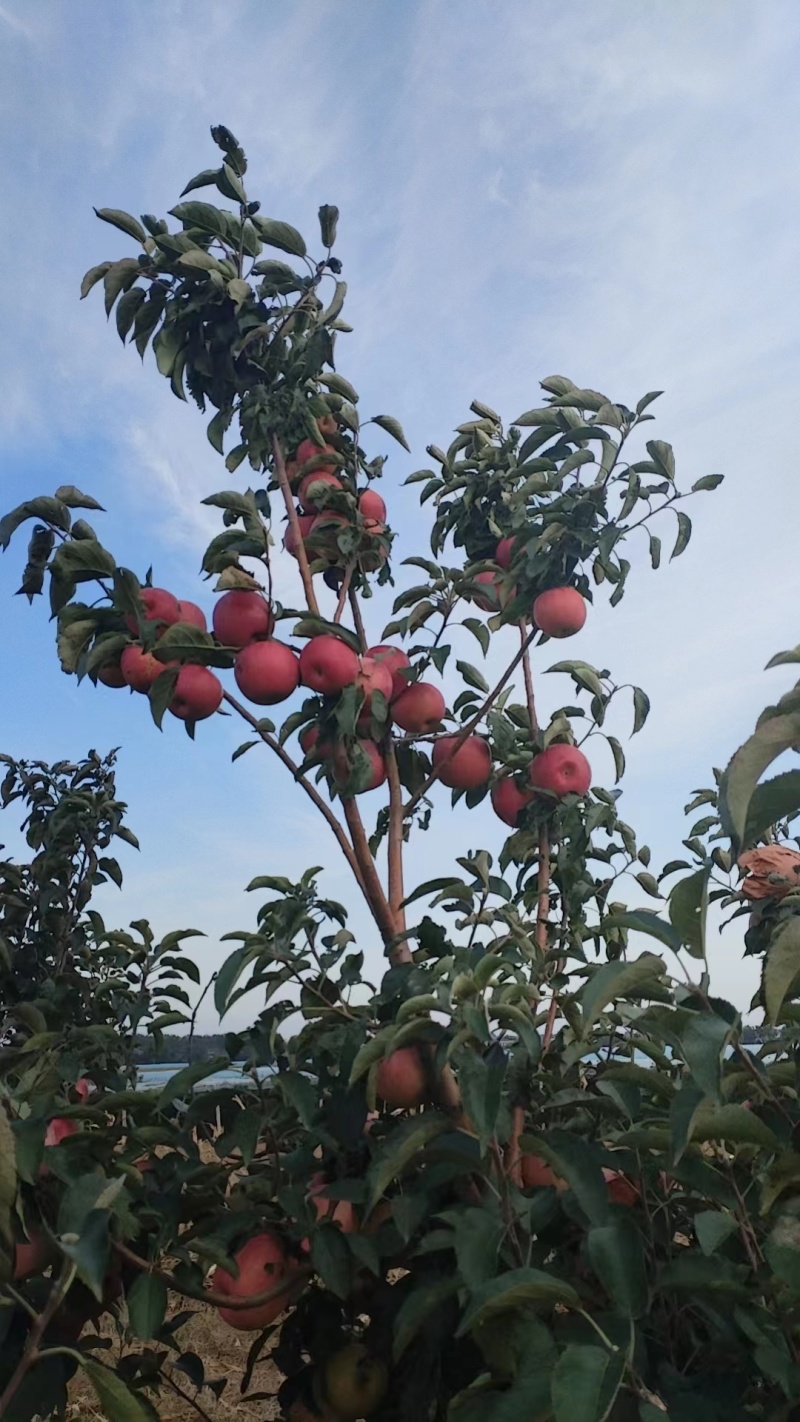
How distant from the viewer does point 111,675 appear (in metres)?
2.34

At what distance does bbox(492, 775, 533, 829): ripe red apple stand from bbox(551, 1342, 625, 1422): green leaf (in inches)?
66.5

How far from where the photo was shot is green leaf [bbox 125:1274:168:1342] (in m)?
1.67

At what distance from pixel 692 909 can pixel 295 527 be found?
5.22 feet

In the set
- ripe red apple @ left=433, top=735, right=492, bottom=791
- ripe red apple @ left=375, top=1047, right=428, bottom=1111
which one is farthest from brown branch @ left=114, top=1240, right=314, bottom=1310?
ripe red apple @ left=433, top=735, right=492, bottom=791

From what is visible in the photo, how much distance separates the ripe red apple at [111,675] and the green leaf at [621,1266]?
149 cm

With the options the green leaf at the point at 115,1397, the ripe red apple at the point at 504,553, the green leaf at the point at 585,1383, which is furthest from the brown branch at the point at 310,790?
the green leaf at the point at 585,1383

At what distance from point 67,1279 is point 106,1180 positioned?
0.15m

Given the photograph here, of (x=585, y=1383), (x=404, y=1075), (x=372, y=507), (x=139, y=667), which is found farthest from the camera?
(x=372, y=507)

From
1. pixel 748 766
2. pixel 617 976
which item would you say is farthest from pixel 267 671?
pixel 748 766

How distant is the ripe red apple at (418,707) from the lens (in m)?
2.54

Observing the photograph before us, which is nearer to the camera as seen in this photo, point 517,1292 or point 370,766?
point 517,1292

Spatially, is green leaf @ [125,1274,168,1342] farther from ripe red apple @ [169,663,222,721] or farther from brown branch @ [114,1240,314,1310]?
ripe red apple @ [169,663,222,721]

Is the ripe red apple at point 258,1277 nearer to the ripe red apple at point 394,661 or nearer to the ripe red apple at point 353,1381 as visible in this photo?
the ripe red apple at point 353,1381

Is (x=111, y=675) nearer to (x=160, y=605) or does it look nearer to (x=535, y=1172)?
(x=160, y=605)
